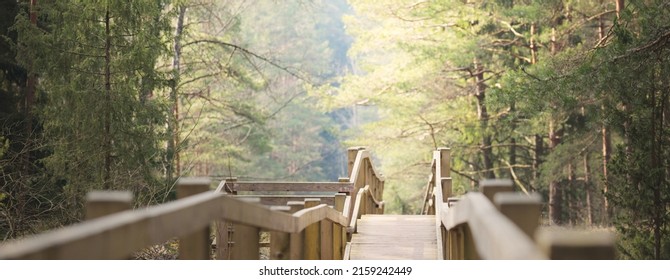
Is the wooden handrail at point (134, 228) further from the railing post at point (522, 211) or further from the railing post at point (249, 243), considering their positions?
the railing post at point (522, 211)

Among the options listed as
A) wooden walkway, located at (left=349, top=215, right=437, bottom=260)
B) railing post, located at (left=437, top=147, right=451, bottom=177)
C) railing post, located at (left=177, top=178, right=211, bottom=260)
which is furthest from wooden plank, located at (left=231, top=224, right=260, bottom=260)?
railing post, located at (left=437, top=147, right=451, bottom=177)

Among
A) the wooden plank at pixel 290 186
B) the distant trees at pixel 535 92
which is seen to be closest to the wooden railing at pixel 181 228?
the wooden plank at pixel 290 186

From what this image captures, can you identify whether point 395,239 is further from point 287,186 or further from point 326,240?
point 326,240

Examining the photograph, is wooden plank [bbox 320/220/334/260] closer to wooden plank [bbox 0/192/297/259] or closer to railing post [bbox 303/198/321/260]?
railing post [bbox 303/198/321/260]

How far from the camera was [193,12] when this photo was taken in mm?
21109

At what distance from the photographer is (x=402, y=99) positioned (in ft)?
82.1

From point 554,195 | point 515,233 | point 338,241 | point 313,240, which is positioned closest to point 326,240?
point 313,240

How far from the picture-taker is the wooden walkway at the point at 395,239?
8.20m

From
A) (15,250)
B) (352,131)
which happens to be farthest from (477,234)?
(352,131)

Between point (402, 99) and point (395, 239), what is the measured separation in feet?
53.2

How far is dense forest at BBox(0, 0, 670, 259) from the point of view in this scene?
9.80m

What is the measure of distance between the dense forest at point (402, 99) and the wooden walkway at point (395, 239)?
2.17 metres

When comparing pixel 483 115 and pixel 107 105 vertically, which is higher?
pixel 483 115

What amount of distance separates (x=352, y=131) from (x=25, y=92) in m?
21.0
